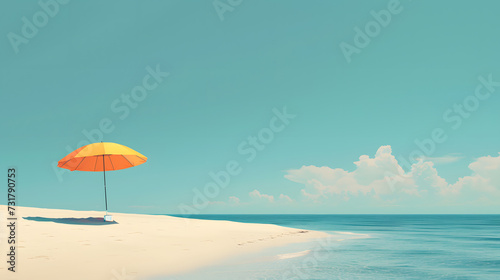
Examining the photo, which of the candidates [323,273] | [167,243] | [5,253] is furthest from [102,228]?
[323,273]

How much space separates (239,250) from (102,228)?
658 cm

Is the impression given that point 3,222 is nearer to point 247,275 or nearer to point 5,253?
point 5,253

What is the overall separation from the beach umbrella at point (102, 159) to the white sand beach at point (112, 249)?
2864mm

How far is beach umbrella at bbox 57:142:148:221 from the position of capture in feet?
59.6

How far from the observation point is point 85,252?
41.0 feet

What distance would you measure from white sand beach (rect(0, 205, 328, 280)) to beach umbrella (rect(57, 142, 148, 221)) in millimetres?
2864

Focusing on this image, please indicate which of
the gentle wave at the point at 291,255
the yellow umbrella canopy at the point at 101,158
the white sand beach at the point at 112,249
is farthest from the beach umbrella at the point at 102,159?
the gentle wave at the point at 291,255

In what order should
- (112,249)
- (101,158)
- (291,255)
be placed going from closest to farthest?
(112,249) → (291,255) → (101,158)

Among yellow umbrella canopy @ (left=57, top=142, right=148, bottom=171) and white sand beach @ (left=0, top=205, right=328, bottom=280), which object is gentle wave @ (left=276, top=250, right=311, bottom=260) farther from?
yellow umbrella canopy @ (left=57, top=142, right=148, bottom=171)

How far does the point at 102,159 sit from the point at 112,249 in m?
7.84

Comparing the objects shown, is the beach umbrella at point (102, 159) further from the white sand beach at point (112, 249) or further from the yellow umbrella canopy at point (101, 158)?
the white sand beach at point (112, 249)

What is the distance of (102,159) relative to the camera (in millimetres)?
20000

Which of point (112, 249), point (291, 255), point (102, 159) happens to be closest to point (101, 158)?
point (102, 159)

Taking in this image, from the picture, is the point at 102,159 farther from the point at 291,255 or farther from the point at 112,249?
the point at 291,255
